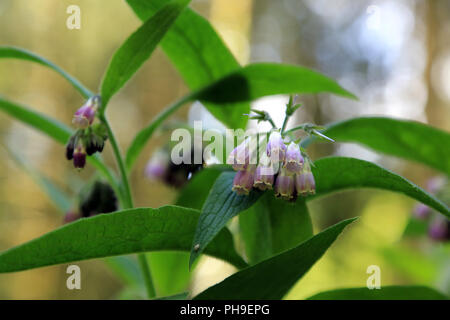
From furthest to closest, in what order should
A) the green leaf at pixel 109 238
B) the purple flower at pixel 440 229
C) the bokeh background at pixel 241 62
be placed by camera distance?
1. the bokeh background at pixel 241 62
2. the purple flower at pixel 440 229
3. the green leaf at pixel 109 238

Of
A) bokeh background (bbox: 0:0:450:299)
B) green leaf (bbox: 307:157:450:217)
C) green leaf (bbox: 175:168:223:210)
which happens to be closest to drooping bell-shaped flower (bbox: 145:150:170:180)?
green leaf (bbox: 175:168:223:210)

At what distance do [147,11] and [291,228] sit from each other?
49 cm

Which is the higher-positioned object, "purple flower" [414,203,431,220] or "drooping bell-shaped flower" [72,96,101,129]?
"drooping bell-shaped flower" [72,96,101,129]

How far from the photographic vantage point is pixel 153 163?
4.31 ft

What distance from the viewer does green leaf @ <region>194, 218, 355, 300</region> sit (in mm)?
629

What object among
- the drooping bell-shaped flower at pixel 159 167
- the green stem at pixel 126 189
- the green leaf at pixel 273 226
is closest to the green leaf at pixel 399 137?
the green leaf at pixel 273 226

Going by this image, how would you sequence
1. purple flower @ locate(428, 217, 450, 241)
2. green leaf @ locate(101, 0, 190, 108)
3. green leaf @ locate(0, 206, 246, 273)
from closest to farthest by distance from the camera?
green leaf @ locate(0, 206, 246, 273), green leaf @ locate(101, 0, 190, 108), purple flower @ locate(428, 217, 450, 241)

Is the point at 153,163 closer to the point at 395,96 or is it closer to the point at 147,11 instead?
the point at 147,11

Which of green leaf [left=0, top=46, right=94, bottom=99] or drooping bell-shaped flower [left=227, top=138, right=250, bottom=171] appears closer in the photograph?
drooping bell-shaped flower [left=227, top=138, right=250, bottom=171]

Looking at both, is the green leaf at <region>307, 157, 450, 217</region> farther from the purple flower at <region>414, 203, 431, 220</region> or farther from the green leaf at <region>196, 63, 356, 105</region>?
the purple flower at <region>414, 203, 431, 220</region>

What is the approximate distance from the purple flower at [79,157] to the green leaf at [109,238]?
0.19m

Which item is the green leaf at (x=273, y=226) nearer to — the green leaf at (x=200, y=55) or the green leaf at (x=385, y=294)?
the green leaf at (x=385, y=294)

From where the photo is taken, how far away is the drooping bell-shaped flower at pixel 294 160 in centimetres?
67

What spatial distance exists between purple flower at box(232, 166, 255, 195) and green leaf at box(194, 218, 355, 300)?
11 cm
